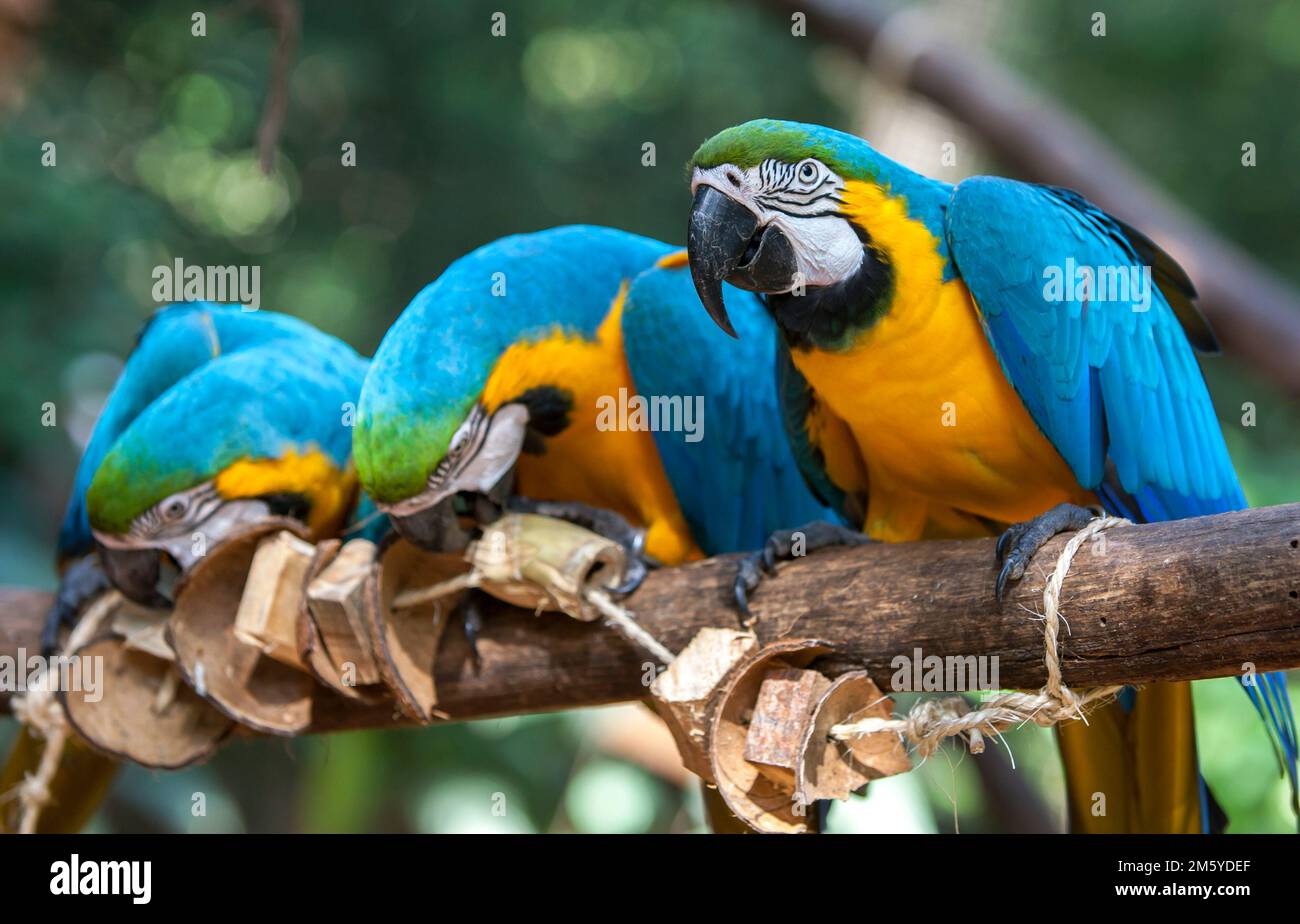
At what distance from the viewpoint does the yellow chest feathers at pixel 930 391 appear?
1540 mm

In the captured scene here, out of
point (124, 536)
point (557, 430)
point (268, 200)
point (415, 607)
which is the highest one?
point (268, 200)

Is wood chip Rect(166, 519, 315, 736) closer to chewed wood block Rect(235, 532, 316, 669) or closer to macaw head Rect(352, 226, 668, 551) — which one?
chewed wood block Rect(235, 532, 316, 669)

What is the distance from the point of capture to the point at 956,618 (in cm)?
149

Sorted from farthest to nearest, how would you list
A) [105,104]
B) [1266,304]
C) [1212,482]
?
1. [105,104]
2. [1266,304]
3. [1212,482]

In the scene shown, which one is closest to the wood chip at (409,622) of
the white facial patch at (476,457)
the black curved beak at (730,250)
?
the white facial patch at (476,457)

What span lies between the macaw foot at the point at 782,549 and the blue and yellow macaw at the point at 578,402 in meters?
0.30

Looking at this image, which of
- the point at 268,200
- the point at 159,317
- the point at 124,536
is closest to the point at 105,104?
the point at 268,200

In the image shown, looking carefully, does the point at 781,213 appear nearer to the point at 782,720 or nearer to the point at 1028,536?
the point at 1028,536

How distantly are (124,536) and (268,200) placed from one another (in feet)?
13.9

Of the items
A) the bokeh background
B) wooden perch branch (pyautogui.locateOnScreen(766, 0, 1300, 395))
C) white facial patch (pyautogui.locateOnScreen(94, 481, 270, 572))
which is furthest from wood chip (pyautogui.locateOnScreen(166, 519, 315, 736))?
wooden perch branch (pyautogui.locateOnScreen(766, 0, 1300, 395))

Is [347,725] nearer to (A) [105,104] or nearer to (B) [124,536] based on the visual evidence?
(B) [124,536]

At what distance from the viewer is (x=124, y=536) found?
1.91 metres

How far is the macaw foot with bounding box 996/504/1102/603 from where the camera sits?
4.74ft
